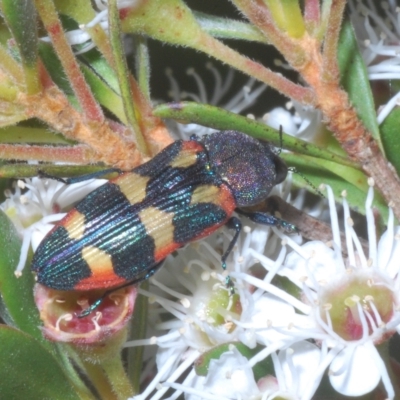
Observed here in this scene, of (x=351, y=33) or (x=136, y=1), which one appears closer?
(x=136, y=1)

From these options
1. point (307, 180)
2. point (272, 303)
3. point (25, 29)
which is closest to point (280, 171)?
point (307, 180)

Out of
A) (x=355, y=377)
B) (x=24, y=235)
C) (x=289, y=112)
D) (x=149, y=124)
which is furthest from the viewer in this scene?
(x=289, y=112)

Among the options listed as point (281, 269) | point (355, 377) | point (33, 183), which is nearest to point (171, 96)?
point (33, 183)

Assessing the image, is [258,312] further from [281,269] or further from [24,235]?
[24,235]

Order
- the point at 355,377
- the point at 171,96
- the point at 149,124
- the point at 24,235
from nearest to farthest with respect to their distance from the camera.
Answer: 1. the point at 355,377
2. the point at 149,124
3. the point at 24,235
4. the point at 171,96

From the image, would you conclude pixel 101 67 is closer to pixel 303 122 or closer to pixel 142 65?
pixel 142 65

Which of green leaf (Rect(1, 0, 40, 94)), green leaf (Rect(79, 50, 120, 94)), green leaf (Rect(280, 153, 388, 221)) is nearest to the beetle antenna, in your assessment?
green leaf (Rect(280, 153, 388, 221))
